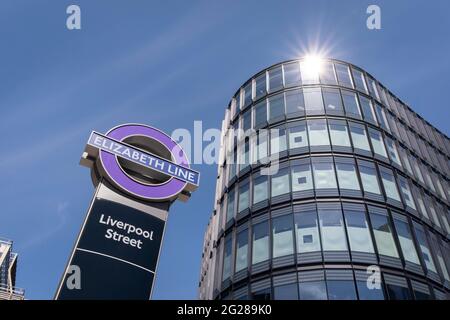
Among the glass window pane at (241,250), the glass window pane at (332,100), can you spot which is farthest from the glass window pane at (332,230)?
the glass window pane at (332,100)

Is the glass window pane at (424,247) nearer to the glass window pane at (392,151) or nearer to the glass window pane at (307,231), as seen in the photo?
the glass window pane at (392,151)

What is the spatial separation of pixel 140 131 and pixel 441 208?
24118mm

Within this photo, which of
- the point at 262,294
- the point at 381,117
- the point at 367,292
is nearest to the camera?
the point at 367,292

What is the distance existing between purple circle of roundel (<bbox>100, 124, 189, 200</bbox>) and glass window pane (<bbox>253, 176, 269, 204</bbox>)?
567cm

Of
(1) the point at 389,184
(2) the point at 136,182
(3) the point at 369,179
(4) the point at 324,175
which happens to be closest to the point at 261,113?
(4) the point at 324,175

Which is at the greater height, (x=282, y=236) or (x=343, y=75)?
(x=343, y=75)

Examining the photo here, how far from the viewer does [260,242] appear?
2736 centimetres

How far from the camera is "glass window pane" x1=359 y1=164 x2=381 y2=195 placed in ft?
95.3

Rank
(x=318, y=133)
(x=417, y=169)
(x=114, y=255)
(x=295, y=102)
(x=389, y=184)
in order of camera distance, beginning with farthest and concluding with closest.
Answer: (x=417, y=169) < (x=295, y=102) < (x=318, y=133) < (x=389, y=184) < (x=114, y=255)

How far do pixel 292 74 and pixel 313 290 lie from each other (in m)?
19.7

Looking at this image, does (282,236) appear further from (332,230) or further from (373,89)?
(373,89)

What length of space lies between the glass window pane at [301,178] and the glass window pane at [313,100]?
549 centimetres

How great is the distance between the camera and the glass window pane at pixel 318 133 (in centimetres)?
3139

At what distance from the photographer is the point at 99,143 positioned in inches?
938
